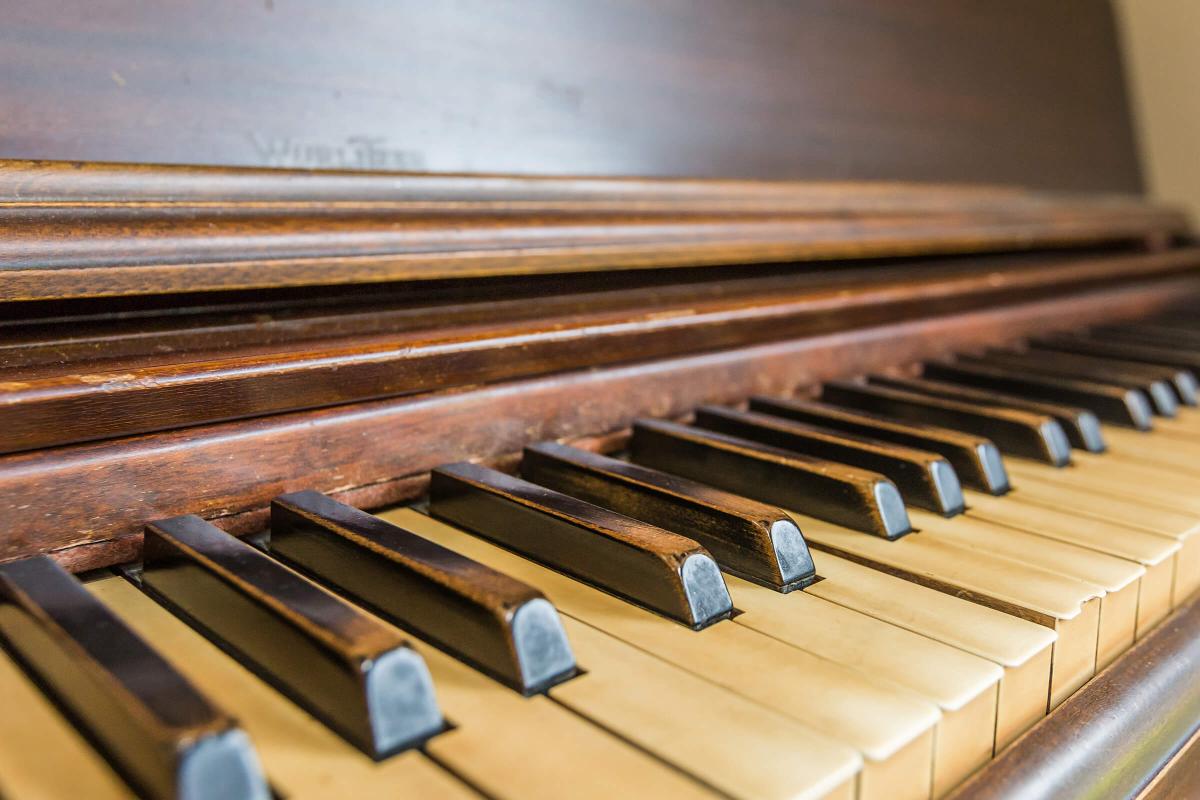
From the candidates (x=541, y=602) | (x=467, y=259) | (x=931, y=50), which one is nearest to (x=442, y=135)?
(x=467, y=259)

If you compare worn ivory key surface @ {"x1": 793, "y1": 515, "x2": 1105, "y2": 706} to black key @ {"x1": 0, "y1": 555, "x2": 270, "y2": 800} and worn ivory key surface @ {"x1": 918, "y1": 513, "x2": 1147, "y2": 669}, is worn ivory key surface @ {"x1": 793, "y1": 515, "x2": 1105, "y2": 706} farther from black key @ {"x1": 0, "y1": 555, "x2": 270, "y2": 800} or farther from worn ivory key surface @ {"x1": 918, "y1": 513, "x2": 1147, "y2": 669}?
black key @ {"x1": 0, "y1": 555, "x2": 270, "y2": 800}

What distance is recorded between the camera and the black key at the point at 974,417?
1095 millimetres

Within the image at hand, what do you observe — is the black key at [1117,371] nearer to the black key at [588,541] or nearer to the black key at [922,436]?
the black key at [922,436]

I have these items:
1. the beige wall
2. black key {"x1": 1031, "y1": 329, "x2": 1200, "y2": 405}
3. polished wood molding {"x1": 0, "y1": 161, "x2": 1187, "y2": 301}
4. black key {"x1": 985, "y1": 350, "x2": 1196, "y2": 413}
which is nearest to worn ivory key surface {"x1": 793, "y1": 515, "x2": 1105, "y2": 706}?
polished wood molding {"x1": 0, "y1": 161, "x2": 1187, "y2": 301}

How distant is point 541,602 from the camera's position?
58 centimetres

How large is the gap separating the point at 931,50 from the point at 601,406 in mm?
1218

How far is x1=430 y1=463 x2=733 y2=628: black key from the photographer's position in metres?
0.67

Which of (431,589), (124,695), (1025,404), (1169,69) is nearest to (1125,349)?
(1025,404)

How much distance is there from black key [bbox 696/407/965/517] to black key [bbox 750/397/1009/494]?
2 centimetres

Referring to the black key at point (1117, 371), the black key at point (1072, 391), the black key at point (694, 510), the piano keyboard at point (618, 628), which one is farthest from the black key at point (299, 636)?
the black key at point (1117, 371)

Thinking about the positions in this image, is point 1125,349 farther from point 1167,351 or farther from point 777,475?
point 777,475

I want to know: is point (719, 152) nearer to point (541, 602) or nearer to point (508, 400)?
point (508, 400)

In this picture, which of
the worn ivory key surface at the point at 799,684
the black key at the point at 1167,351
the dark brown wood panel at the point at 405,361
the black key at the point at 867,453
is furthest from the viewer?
the black key at the point at 1167,351

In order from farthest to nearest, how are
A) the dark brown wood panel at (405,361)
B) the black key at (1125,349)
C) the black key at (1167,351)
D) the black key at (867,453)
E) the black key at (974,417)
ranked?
the black key at (1125,349) → the black key at (1167,351) → the black key at (974,417) → the black key at (867,453) → the dark brown wood panel at (405,361)
